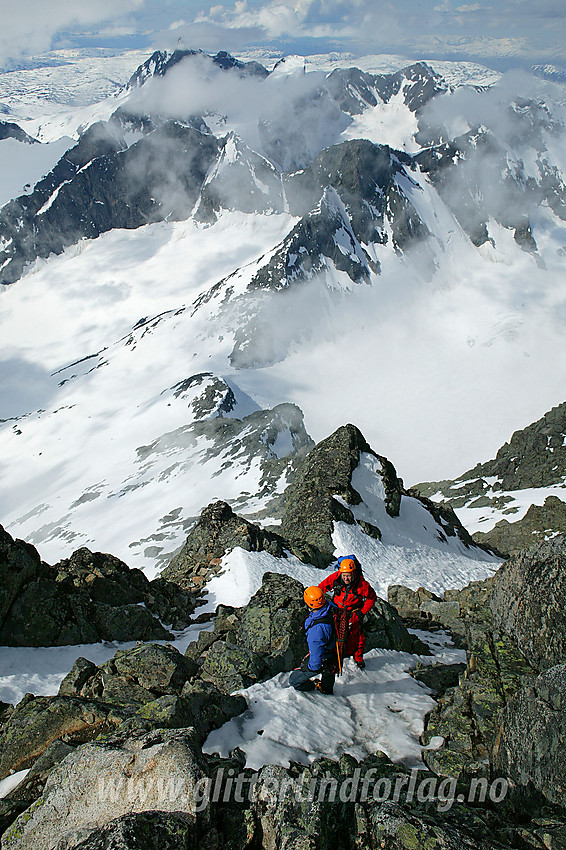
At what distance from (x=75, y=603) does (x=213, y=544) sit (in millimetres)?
9981

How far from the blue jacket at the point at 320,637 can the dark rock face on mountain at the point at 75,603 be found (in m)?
9.28

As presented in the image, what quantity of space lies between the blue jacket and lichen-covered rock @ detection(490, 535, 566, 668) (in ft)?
14.8

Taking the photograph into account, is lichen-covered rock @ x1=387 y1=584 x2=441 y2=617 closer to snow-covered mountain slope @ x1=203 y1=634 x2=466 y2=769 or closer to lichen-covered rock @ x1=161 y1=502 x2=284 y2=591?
lichen-covered rock @ x1=161 y1=502 x2=284 y2=591

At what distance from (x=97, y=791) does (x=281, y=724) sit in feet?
12.8

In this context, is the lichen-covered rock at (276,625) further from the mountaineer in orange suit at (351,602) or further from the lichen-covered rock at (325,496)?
the lichen-covered rock at (325,496)

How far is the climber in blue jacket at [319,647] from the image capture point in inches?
451

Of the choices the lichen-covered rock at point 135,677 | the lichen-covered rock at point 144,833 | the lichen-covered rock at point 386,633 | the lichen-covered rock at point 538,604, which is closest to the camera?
the lichen-covered rock at point 144,833

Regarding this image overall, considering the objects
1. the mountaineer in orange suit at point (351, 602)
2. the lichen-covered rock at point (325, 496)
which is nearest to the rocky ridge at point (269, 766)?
the mountaineer in orange suit at point (351, 602)

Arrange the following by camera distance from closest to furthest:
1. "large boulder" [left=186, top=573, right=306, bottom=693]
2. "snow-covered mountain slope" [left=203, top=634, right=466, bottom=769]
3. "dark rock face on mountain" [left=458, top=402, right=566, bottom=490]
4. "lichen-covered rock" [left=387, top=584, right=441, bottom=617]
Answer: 1. "snow-covered mountain slope" [left=203, top=634, right=466, bottom=769]
2. "large boulder" [left=186, top=573, right=306, bottom=693]
3. "lichen-covered rock" [left=387, top=584, right=441, bottom=617]
4. "dark rock face on mountain" [left=458, top=402, right=566, bottom=490]

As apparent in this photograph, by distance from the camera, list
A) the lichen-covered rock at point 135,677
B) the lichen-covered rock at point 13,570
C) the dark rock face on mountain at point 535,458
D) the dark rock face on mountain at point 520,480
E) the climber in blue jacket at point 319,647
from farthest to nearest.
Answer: the dark rock face on mountain at point 535,458, the dark rock face on mountain at point 520,480, the lichen-covered rock at point 13,570, the lichen-covered rock at point 135,677, the climber in blue jacket at point 319,647

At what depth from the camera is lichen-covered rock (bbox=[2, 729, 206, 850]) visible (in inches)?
261

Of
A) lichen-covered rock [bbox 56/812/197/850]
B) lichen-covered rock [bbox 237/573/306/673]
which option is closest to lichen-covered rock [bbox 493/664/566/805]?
lichen-covered rock [bbox 56/812/197/850]

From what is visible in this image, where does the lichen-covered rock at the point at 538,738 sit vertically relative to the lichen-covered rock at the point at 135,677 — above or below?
above

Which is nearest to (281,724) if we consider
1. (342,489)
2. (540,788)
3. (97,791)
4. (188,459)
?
(97,791)
